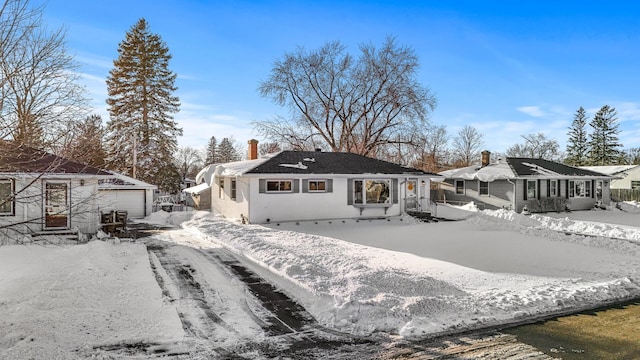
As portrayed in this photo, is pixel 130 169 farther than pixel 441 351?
Yes

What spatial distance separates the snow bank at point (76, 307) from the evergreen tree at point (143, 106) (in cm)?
2518

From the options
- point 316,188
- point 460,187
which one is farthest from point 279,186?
point 460,187

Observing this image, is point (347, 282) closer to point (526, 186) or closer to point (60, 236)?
point (60, 236)

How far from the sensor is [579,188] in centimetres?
2811

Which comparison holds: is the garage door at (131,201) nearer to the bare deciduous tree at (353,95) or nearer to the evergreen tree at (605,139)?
the bare deciduous tree at (353,95)

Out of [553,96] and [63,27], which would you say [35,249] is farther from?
[553,96]

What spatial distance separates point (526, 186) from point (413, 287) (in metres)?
21.6

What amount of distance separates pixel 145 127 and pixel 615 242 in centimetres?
3332

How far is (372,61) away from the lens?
32.4m

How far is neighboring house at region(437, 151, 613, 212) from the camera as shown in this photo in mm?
25438

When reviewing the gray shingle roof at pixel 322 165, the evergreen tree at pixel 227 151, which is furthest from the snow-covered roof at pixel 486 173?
the evergreen tree at pixel 227 151

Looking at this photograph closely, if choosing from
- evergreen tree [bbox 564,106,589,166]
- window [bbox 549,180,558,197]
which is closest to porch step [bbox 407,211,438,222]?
window [bbox 549,180,558,197]

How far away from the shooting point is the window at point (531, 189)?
84.5ft

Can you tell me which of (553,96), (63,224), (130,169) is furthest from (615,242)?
(130,169)
